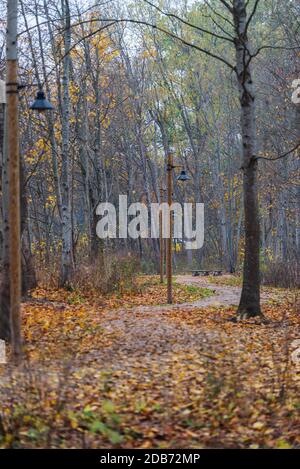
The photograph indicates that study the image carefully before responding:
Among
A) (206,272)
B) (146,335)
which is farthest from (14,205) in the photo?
(206,272)

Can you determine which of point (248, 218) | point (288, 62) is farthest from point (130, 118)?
point (248, 218)

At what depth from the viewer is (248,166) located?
395 inches

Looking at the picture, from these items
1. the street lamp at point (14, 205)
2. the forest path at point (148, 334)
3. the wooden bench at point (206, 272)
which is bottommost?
the wooden bench at point (206, 272)

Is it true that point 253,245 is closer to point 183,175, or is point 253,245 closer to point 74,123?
point 183,175

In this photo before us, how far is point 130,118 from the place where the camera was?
2900 centimetres

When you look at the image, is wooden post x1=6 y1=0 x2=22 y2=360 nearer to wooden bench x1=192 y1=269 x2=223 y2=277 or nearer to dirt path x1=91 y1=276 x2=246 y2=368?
dirt path x1=91 y1=276 x2=246 y2=368

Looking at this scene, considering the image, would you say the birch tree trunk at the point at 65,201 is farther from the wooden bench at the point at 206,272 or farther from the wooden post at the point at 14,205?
the wooden bench at the point at 206,272

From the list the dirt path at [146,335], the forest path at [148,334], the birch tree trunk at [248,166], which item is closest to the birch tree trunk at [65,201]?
the forest path at [148,334]

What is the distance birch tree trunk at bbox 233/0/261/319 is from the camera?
9922 mm

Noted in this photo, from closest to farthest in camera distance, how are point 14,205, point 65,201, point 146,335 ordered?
1. point 14,205
2. point 146,335
3. point 65,201

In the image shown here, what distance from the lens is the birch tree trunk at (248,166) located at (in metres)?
9.92

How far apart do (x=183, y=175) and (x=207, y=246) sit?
79.3ft

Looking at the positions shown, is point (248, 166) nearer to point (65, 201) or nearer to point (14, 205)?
point (14, 205)

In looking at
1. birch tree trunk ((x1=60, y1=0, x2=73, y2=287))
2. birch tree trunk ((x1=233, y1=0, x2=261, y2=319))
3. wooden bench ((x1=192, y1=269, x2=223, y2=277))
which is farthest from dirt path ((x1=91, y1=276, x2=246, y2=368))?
wooden bench ((x1=192, y1=269, x2=223, y2=277))
